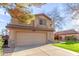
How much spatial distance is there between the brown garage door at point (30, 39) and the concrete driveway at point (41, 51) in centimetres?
12

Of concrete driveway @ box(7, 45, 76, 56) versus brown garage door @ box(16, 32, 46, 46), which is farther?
brown garage door @ box(16, 32, 46, 46)

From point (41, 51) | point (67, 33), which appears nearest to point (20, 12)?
point (41, 51)

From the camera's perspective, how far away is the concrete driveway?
4.02 metres

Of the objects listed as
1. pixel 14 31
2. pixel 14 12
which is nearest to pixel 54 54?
pixel 14 31

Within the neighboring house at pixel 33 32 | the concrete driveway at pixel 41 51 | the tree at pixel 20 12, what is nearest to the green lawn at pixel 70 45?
the concrete driveway at pixel 41 51

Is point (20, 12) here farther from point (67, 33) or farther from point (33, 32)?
point (67, 33)

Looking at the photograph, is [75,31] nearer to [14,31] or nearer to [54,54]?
[54,54]

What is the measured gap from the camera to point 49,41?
4.13 metres

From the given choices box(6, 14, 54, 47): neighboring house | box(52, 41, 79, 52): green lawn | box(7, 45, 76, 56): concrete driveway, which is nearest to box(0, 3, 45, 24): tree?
box(6, 14, 54, 47): neighboring house

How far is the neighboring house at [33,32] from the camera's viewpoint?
13.3ft

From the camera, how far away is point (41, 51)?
4.04 m

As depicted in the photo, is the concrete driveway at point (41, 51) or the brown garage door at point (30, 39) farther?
the brown garage door at point (30, 39)

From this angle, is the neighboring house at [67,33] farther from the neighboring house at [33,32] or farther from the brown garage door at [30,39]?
the brown garage door at [30,39]

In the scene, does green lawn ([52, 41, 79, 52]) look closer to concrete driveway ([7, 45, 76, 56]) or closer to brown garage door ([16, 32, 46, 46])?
concrete driveway ([7, 45, 76, 56])
